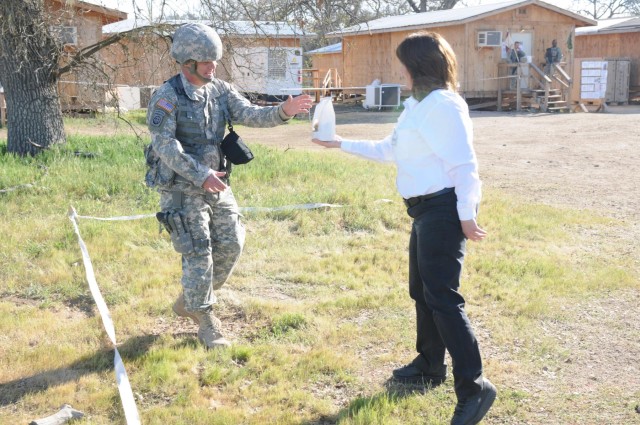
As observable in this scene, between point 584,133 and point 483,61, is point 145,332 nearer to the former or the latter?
point 584,133

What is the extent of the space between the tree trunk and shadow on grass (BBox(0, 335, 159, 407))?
6.98m

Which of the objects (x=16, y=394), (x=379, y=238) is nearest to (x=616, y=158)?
(x=379, y=238)

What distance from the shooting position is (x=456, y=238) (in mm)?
3453

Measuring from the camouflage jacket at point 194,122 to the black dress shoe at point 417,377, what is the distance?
1561mm

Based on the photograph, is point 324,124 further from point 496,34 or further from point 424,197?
point 496,34

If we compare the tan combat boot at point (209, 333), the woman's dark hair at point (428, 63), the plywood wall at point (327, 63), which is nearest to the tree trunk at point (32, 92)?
the tan combat boot at point (209, 333)

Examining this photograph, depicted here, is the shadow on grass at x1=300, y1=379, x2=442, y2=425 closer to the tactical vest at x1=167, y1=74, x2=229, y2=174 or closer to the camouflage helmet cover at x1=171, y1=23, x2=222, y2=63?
the tactical vest at x1=167, y1=74, x2=229, y2=174

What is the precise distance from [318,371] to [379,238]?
3.12 metres

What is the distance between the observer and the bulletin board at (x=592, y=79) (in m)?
26.4

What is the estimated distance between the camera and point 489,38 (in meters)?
26.6

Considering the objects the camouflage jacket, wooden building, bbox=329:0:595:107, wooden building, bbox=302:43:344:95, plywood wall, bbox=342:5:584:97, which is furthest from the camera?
wooden building, bbox=302:43:344:95

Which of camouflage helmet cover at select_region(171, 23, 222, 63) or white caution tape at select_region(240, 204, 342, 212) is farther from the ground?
camouflage helmet cover at select_region(171, 23, 222, 63)

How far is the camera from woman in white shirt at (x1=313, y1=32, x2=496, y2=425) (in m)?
3.33

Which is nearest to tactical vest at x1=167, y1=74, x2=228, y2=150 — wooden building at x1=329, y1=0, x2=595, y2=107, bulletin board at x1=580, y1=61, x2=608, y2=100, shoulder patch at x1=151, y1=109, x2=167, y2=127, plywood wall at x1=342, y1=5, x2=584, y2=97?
shoulder patch at x1=151, y1=109, x2=167, y2=127
